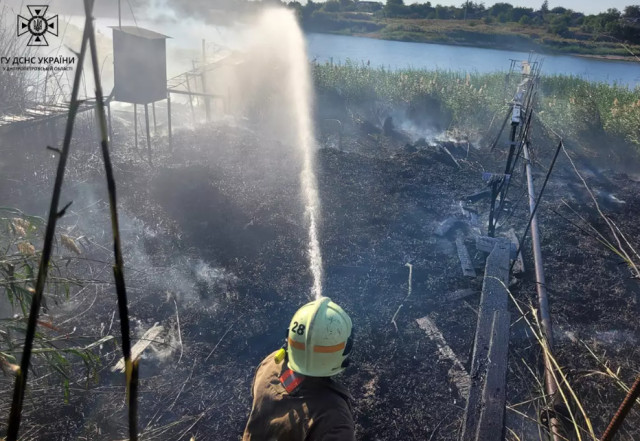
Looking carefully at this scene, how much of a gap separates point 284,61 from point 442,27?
28075mm

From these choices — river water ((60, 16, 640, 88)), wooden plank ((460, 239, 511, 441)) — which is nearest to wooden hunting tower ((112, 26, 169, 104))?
wooden plank ((460, 239, 511, 441))

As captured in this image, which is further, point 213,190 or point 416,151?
point 416,151

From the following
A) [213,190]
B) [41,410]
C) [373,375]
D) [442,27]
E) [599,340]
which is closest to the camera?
[41,410]

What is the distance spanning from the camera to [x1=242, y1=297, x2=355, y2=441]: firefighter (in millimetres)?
2352

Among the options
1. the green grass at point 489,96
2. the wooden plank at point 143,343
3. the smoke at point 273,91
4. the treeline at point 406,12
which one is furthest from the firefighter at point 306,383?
the treeline at point 406,12

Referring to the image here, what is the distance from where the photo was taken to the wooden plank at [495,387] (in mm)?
2344

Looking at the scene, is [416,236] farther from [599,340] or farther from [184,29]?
[184,29]

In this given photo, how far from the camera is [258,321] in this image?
18.7 ft

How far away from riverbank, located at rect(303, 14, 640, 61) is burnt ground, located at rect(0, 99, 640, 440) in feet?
76.0

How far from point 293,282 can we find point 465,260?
2734mm

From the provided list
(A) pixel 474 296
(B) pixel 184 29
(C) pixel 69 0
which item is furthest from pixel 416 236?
(B) pixel 184 29

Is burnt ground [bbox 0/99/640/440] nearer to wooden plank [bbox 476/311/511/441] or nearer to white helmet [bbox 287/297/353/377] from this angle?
wooden plank [bbox 476/311/511/441]

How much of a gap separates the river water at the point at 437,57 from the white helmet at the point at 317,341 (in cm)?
2592

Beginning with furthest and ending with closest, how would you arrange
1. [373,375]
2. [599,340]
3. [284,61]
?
[284,61]
[599,340]
[373,375]
